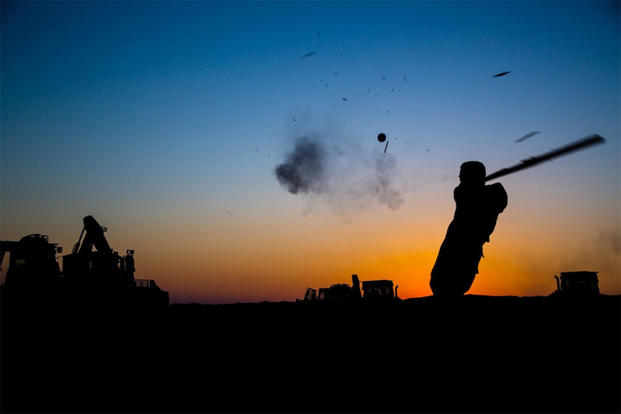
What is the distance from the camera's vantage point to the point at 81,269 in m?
21.0

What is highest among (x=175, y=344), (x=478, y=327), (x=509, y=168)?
(x=509, y=168)

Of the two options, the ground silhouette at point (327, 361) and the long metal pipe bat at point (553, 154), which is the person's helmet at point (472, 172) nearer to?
the long metal pipe bat at point (553, 154)

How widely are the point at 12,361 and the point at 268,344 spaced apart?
3148 millimetres

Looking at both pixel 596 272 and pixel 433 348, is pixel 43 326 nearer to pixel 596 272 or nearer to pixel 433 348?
pixel 433 348

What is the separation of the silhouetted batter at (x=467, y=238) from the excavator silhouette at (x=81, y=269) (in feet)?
38.2

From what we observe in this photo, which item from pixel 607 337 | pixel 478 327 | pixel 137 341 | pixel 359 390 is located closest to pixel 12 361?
pixel 137 341

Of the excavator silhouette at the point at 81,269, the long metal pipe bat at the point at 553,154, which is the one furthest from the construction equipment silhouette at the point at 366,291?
the long metal pipe bat at the point at 553,154

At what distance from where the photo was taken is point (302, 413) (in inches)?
193

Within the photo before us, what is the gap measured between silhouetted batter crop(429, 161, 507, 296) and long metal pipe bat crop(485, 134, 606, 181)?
0.96m

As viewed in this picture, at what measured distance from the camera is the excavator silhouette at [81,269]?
18156mm

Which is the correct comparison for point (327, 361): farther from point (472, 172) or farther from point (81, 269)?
point (81, 269)

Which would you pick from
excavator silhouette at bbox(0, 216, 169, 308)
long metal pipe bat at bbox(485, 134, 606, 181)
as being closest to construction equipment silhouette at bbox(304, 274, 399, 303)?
excavator silhouette at bbox(0, 216, 169, 308)

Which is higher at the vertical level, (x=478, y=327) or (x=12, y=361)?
(x=478, y=327)

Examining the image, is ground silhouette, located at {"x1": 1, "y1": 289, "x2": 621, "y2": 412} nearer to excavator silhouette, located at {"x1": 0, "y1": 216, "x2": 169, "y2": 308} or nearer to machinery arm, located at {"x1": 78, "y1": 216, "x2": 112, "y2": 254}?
excavator silhouette, located at {"x1": 0, "y1": 216, "x2": 169, "y2": 308}
